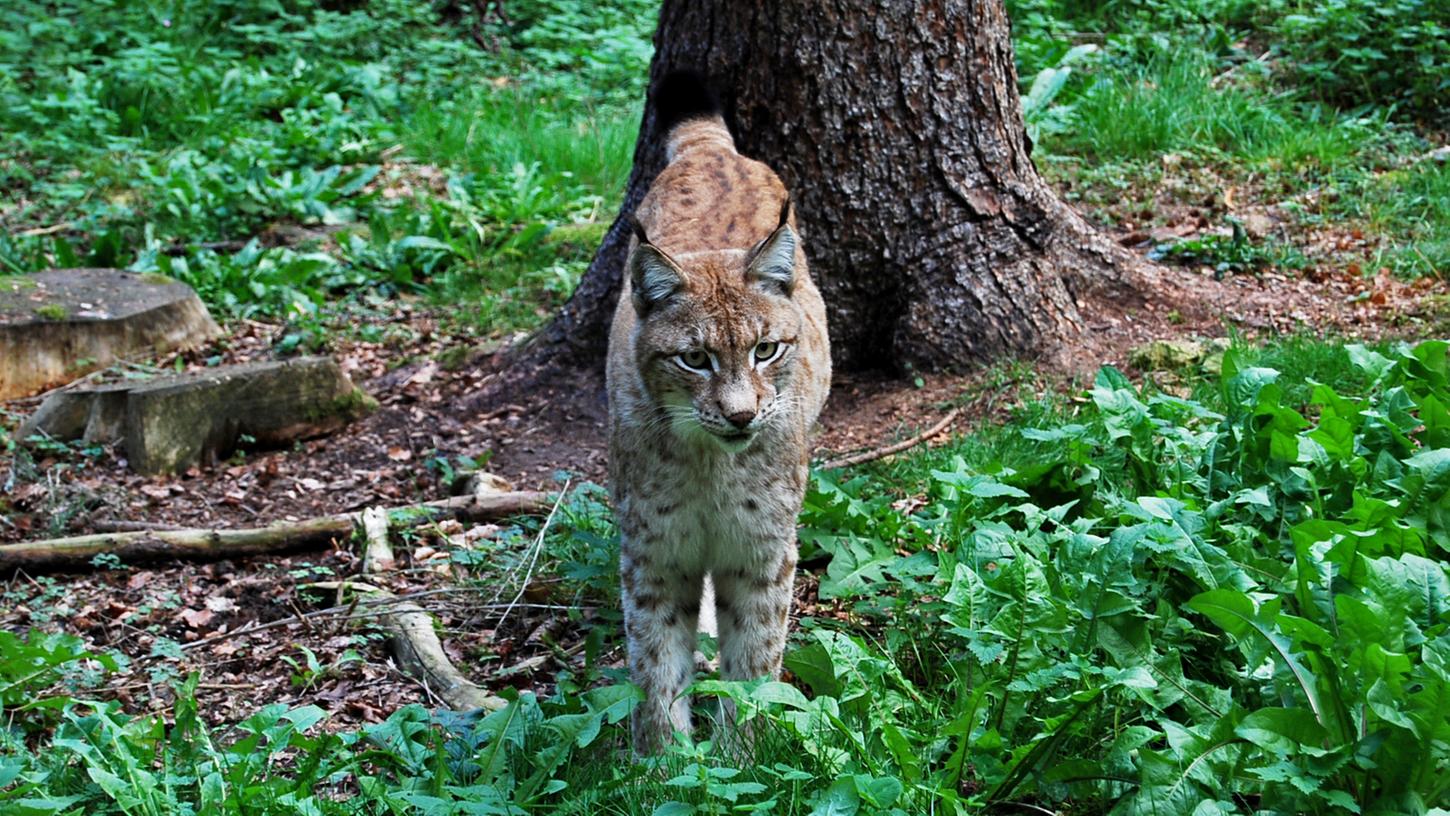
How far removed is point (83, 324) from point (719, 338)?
4823 mm

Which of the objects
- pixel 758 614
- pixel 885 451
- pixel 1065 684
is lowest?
pixel 885 451

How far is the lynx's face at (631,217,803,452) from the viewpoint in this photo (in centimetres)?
387

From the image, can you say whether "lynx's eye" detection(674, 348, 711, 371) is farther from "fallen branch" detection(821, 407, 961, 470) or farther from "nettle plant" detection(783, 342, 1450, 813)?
"fallen branch" detection(821, 407, 961, 470)

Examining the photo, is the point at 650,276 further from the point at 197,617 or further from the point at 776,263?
the point at 197,617

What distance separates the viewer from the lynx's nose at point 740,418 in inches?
149

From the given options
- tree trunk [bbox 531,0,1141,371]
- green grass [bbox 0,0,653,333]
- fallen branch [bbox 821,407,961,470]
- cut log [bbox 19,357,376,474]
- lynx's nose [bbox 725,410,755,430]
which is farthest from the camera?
green grass [bbox 0,0,653,333]

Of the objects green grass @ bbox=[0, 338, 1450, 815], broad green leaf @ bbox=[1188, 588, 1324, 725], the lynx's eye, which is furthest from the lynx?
broad green leaf @ bbox=[1188, 588, 1324, 725]

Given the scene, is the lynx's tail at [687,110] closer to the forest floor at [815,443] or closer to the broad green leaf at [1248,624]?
A: the forest floor at [815,443]

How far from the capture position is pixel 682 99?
5.77 meters

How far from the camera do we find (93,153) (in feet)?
34.6

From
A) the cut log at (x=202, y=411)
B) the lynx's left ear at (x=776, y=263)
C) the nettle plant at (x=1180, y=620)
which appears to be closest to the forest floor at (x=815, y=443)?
the nettle plant at (x=1180, y=620)

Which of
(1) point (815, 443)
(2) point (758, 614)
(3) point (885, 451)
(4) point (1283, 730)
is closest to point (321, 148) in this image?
(1) point (815, 443)

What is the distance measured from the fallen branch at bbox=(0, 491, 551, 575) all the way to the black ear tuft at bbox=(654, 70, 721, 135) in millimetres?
→ 1719

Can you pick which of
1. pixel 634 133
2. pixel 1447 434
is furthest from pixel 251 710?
pixel 634 133
